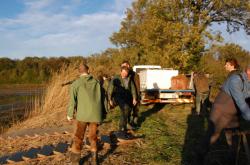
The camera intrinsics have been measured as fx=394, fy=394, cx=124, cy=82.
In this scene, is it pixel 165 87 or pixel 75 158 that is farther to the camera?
pixel 165 87

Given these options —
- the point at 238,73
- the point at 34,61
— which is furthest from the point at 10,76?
the point at 238,73

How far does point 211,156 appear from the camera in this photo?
7906 mm

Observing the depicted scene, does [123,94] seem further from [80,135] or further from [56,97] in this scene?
[56,97]

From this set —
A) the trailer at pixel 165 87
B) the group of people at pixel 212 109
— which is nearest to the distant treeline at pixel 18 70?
the trailer at pixel 165 87

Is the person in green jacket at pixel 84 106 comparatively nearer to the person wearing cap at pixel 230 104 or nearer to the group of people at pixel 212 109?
the group of people at pixel 212 109

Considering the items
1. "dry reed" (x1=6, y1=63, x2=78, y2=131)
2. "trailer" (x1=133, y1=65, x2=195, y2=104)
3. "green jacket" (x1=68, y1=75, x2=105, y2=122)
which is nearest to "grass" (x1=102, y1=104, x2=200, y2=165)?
"green jacket" (x1=68, y1=75, x2=105, y2=122)

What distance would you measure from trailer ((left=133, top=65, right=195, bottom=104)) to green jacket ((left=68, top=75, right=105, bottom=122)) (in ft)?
30.9

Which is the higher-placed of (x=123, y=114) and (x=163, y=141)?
(x=123, y=114)

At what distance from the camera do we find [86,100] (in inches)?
281

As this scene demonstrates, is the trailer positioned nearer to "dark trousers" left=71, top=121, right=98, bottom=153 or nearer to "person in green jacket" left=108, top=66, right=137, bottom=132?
"person in green jacket" left=108, top=66, right=137, bottom=132

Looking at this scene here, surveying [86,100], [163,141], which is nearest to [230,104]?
[86,100]

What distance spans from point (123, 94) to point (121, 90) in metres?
0.12

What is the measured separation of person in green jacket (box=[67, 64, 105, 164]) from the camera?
23.4 ft

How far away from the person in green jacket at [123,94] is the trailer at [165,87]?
6518 mm
